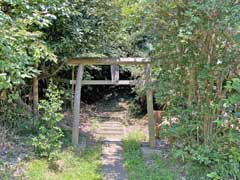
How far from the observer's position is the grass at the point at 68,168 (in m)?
4.14

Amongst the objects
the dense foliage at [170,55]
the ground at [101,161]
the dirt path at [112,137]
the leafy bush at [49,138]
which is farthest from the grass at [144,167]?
the leafy bush at [49,138]

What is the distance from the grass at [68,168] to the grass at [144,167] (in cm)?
45

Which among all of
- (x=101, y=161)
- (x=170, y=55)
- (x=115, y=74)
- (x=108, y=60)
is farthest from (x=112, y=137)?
(x=170, y=55)

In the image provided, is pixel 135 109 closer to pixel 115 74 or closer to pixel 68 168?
pixel 115 74

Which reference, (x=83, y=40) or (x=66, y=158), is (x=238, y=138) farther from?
(x=83, y=40)

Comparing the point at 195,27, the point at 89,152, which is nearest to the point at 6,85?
the point at 195,27

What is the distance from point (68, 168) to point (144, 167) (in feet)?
3.45

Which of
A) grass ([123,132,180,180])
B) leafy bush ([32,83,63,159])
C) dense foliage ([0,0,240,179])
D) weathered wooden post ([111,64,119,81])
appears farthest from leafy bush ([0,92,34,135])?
weathered wooden post ([111,64,119,81])

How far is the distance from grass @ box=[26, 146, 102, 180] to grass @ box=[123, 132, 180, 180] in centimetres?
45

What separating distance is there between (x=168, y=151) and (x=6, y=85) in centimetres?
306

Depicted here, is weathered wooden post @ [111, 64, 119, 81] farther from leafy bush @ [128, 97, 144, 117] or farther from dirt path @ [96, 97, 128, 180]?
dirt path @ [96, 97, 128, 180]

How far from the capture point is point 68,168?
448 centimetres

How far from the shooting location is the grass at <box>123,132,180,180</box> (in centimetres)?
418

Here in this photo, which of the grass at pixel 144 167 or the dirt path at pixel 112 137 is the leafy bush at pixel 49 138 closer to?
the dirt path at pixel 112 137
